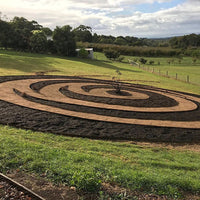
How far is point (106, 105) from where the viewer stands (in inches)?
731

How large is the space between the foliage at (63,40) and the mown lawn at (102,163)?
193 ft

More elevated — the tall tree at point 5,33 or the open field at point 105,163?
the tall tree at point 5,33

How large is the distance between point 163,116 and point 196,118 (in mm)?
2491

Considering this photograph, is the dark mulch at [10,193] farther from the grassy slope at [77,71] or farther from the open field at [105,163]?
the grassy slope at [77,71]

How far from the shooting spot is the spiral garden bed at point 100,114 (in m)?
13.2

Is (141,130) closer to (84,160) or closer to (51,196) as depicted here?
(84,160)

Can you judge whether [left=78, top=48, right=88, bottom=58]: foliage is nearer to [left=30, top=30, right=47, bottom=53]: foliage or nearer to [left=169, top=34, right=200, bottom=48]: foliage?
[left=30, top=30, right=47, bottom=53]: foliage

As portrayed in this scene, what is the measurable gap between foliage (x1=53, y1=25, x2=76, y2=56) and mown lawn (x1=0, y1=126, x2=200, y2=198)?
58.8 metres

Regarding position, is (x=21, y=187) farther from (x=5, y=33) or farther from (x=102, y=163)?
(x=5, y=33)

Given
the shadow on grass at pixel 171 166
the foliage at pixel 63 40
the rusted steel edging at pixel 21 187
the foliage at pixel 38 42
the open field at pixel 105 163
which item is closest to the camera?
the rusted steel edging at pixel 21 187

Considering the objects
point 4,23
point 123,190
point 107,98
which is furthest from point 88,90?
point 4,23

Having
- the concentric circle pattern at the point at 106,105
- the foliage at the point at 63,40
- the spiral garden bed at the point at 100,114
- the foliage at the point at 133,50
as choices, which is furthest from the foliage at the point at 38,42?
the spiral garden bed at the point at 100,114

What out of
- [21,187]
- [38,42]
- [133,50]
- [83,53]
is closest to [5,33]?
[38,42]

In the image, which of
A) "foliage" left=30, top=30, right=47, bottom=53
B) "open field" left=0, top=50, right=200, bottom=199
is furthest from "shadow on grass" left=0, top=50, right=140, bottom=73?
"open field" left=0, top=50, right=200, bottom=199
